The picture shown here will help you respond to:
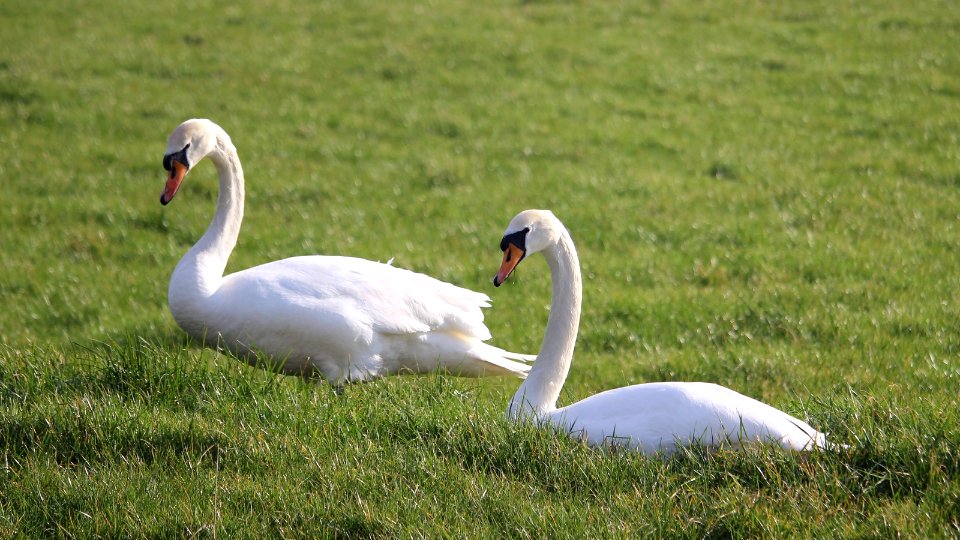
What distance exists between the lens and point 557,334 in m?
5.21

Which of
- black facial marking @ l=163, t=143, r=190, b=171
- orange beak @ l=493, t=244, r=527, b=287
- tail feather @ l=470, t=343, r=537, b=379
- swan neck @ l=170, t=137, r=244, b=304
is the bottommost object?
tail feather @ l=470, t=343, r=537, b=379

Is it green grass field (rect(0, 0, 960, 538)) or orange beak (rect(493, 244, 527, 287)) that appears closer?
green grass field (rect(0, 0, 960, 538))

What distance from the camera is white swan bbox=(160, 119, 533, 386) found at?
578 cm

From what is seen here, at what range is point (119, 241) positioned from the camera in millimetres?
9656

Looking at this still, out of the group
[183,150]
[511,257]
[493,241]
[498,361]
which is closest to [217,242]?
[183,150]

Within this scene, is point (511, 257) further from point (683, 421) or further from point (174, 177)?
point (174, 177)

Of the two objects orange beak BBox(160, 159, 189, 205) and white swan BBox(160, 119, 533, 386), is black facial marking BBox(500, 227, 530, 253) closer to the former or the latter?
white swan BBox(160, 119, 533, 386)

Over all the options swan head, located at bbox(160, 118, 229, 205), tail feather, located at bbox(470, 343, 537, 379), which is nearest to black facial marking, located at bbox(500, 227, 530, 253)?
tail feather, located at bbox(470, 343, 537, 379)

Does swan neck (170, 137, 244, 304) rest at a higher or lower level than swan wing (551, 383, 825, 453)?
higher

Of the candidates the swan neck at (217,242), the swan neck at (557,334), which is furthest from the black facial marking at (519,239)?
the swan neck at (217,242)

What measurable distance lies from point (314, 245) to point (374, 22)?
8668 millimetres

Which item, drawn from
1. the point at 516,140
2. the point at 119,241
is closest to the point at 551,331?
the point at 119,241

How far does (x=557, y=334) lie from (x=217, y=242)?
2.27m

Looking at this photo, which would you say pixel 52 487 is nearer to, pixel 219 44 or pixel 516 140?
pixel 516 140
